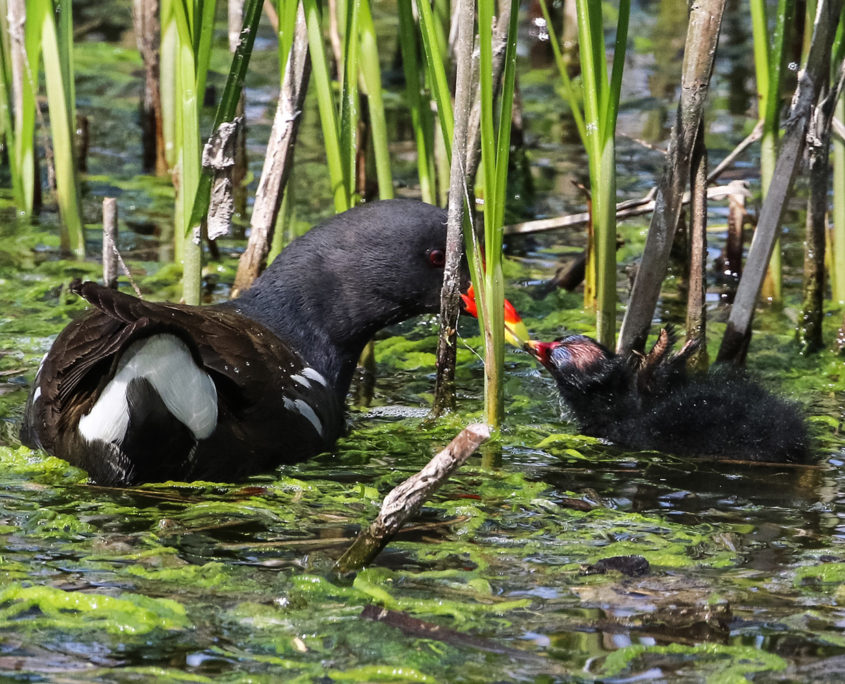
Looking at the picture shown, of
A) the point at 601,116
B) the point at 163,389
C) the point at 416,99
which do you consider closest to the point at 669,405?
the point at 601,116

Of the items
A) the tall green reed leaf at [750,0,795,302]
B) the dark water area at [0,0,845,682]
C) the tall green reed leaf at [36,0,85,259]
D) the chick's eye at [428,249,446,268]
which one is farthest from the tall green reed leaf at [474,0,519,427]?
the tall green reed leaf at [36,0,85,259]

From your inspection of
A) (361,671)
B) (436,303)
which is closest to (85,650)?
(361,671)

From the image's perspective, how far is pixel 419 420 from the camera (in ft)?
12.8

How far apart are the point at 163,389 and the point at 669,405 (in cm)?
150

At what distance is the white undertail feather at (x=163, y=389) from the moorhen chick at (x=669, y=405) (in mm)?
1187

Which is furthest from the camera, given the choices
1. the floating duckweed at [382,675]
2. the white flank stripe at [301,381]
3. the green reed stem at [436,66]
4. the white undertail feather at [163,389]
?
the white flank stripe at [301,381]

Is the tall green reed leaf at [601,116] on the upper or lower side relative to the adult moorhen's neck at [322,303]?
upper

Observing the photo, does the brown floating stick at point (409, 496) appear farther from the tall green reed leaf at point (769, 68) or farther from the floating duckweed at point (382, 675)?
the tall green reed leaf at point (769, 68)

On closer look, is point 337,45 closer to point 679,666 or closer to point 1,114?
point 1,114

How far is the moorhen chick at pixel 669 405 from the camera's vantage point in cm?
357

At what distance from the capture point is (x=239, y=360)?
3.30m

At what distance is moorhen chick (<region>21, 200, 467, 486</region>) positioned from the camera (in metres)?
2.98

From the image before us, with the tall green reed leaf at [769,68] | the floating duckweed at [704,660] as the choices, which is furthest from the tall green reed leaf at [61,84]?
the floating duckweed at [704,660]

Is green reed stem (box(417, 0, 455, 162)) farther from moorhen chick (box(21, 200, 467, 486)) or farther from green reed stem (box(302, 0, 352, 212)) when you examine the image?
moorhen chick (box(21, 200, 467, 486))
